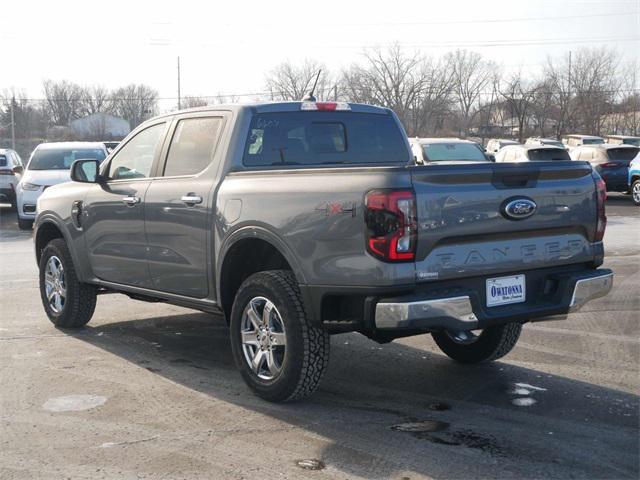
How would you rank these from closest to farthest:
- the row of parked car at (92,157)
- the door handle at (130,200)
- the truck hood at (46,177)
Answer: the door handle at (130,200), the truck hood at (46,177), the row of parked car at (92,157)

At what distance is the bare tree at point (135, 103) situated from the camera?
77.6 meters

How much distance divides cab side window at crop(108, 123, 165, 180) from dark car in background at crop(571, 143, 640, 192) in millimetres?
18594

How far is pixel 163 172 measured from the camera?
6.27 metres

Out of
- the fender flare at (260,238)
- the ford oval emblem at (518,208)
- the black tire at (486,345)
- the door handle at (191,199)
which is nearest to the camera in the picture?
the ford oval emblem at (518,208)

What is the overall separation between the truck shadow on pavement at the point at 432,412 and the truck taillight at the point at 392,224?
1.06m

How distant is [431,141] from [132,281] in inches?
484

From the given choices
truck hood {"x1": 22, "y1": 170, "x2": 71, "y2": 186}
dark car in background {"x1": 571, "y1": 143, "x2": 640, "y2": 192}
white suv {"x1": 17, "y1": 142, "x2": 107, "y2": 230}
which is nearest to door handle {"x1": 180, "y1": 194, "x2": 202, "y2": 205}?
white suv {"x1": 17, "y1": 142, "x2": 107, "y2": 230}

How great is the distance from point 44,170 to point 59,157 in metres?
0.53

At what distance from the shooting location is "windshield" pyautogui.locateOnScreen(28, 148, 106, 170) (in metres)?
17.2

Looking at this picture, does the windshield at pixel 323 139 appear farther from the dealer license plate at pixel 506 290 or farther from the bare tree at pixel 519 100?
the bare tree at pixel 519 100

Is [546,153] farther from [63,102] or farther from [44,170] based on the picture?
[63,102]

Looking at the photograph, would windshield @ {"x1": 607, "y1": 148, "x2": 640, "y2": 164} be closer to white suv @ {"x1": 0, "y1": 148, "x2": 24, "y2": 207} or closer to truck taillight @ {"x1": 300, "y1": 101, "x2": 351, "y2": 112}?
white suv @ {"x1": 0, "y1": 148, "x2": 24, "y2": 207}

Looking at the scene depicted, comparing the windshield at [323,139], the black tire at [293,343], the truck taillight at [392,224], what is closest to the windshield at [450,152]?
the windshield at [323,139]

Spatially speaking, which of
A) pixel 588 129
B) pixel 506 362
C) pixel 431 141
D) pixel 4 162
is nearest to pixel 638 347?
pixel 506 362
